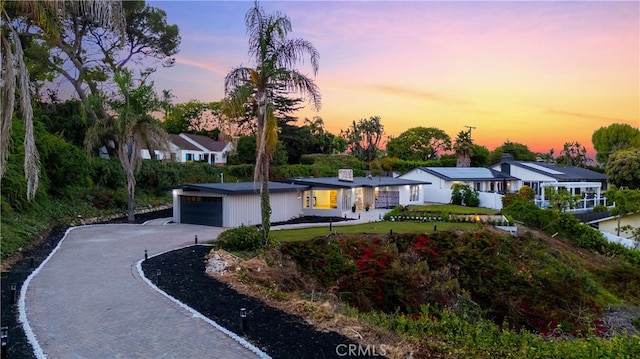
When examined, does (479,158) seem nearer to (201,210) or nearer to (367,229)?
(367,229)

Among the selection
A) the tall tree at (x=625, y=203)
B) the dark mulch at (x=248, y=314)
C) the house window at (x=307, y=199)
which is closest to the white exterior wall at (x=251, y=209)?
the house window at (x=307, y=199)

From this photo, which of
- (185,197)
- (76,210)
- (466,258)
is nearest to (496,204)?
(466,258)

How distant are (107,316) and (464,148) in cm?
5125

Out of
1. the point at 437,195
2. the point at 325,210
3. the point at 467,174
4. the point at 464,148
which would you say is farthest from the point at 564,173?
the point at 325,210

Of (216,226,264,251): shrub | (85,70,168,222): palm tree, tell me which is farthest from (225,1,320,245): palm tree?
(85,70,168,222): palm tree

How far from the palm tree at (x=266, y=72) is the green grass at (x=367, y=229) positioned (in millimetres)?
6451

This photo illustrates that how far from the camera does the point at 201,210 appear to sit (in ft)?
83.4

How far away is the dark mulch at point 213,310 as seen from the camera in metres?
7.25

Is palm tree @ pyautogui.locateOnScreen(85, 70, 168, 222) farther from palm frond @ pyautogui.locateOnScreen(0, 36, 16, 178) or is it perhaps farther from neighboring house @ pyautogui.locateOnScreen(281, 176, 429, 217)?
palm frond @ pyautogui.locateOnScreen(0, 36, 16, 178)

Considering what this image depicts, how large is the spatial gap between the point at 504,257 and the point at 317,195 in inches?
558

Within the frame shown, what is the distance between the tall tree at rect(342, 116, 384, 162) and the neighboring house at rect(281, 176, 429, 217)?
99.7 ft

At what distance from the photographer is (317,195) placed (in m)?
31.1

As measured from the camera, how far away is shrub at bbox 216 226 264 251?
15508 mm

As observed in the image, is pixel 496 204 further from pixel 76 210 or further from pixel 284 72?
pixel 76 210
